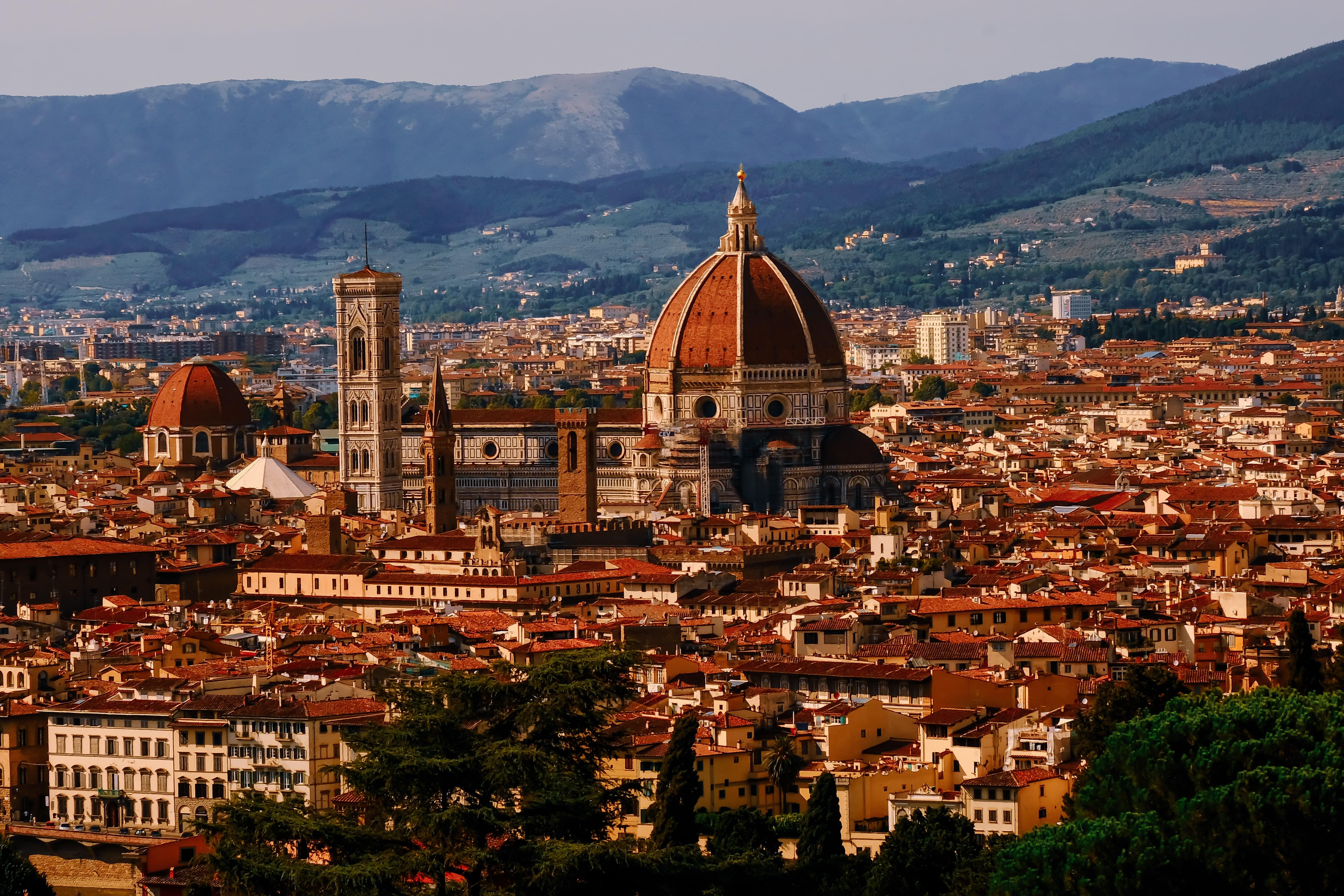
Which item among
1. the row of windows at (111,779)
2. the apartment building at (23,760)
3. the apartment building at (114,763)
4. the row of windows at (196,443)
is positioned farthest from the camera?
the row of windows at (196,443)

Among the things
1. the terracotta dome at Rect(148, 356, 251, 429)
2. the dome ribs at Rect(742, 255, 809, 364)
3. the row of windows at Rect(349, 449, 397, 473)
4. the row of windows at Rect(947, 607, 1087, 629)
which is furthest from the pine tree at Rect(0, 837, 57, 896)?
the terracotta dome at Rect(148, 356, 251, 429)

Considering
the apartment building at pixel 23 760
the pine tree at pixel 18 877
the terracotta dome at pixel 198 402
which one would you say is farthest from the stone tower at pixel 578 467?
the pine tree at pixel 18 877

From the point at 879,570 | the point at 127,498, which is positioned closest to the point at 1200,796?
the point at 879,570

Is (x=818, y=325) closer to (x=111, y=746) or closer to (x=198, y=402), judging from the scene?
(x=198, y=402)

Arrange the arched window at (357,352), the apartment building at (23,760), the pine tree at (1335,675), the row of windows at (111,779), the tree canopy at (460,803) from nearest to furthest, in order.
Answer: the tree canopy at (460,803) → the pine tree at (1335,675) → the row of windows at (111,779) → the apartment building at (23,760) → the arched window at (357,352)

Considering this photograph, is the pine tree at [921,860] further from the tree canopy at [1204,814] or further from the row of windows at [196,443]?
the row of windows at [196,443]

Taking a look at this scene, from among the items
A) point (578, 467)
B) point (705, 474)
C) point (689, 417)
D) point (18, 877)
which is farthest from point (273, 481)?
point (18, 877)
